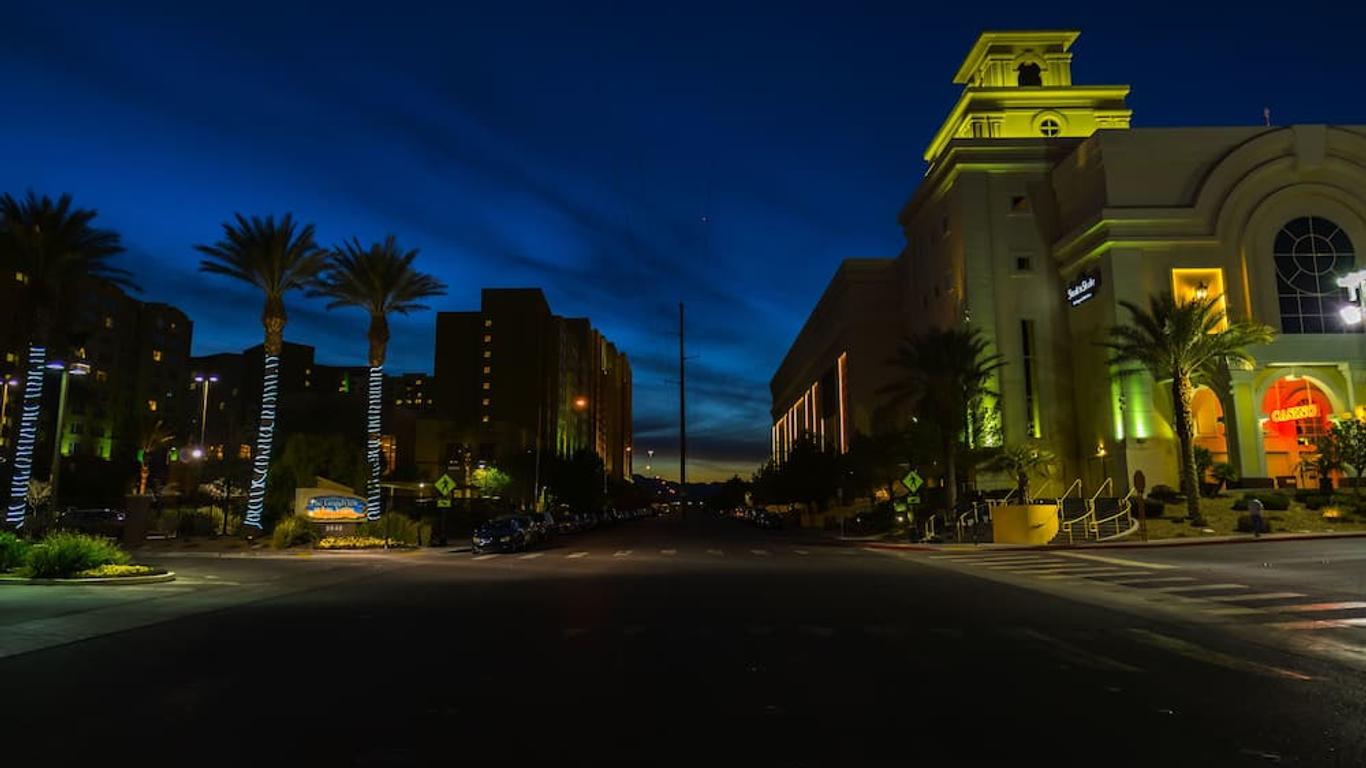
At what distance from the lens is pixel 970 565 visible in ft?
87.9

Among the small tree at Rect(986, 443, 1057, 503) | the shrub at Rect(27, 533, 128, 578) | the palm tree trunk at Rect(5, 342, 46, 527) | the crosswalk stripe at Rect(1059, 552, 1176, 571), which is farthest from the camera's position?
the small tree at Rect(986, 443, 1057, 503)

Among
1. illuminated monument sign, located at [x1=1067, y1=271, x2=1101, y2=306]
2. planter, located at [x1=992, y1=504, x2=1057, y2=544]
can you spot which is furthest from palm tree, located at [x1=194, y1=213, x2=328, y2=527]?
illuminated monument sign, located at [x1=1067, y1=271, x2=1101, y2=306]

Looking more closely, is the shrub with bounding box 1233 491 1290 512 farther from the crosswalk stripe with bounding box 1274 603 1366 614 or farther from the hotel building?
the crosswalk stripe with bounding box 1274 603 1366 614

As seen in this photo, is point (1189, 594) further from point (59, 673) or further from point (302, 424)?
point (302, 424)

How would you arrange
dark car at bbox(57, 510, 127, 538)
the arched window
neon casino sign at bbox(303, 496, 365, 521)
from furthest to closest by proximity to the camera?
the arched window → dark car at bbox(57, 510, 127, 538) → neon casino sign at bbox(303, 496, 365, 521)

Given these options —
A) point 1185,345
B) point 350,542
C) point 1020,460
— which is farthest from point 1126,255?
point 350,542

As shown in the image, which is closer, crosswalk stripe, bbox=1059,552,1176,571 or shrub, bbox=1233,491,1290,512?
crosswalk stripe, bbox=1059,552,1176,571

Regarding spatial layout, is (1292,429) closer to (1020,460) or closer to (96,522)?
(1020,460)

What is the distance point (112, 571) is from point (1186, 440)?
4128 cm

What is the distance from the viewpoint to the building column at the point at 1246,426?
4859 centimetres

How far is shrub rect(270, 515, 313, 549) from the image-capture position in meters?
33.9

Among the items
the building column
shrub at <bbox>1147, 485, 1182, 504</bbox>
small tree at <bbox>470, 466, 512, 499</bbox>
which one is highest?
the building column

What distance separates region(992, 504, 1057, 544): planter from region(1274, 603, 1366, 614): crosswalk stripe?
2102 centimetres

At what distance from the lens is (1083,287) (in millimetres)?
57188
